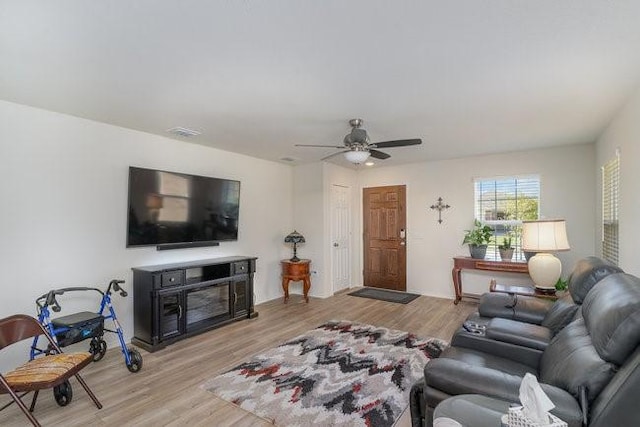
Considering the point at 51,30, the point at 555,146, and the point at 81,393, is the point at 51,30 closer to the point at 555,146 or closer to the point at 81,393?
the point at 81,393

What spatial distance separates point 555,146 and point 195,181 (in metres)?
5.24

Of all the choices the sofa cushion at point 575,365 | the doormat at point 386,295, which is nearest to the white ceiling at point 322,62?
the sofa cushion at point 575,365

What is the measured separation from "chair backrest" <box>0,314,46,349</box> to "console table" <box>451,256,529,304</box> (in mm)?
5236

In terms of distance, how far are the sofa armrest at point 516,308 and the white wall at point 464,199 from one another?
8.03 ft

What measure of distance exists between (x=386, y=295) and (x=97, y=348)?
435cm

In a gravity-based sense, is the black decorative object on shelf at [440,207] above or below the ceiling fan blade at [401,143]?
below

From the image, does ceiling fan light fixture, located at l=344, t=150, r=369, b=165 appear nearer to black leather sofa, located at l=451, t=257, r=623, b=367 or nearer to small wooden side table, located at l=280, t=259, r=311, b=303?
black leather sofa, located at l=451, t=257, r=623, b=367

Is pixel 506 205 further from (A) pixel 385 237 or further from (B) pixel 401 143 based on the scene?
(B) pixel 401 143

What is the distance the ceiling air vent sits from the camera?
3.73 m

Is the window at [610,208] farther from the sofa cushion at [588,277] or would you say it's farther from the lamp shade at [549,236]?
the sofa cushion at [588,277]

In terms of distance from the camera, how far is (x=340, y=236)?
20.4 feet

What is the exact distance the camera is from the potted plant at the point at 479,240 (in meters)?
5.13

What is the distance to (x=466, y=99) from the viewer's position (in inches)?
113

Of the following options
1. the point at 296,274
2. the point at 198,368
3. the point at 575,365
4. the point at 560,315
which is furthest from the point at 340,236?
the point at 575,365
